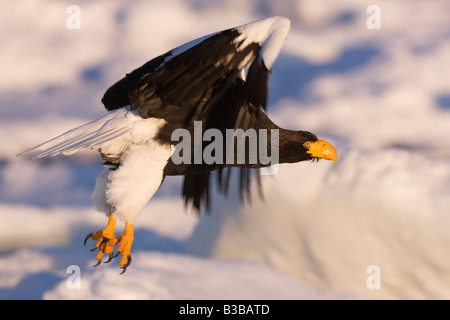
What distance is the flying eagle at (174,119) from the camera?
18.4 feet

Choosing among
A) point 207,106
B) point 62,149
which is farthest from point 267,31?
point 62,149

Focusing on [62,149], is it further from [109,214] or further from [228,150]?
A: [228,150]

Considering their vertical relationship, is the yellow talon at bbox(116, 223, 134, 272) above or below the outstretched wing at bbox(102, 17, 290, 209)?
below

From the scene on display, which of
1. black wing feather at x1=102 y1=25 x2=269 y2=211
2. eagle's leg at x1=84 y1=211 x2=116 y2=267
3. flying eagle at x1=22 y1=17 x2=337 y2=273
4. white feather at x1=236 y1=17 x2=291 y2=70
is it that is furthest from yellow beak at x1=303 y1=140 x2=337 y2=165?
eagle's leg at x1=84 y1=211 x2=116 y2=267

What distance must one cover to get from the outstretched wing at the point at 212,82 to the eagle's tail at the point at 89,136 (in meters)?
0.24

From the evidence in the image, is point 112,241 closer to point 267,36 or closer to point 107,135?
point 107,135

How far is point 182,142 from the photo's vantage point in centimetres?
629

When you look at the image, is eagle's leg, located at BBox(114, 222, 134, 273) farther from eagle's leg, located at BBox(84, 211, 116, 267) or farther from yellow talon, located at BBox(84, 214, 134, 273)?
eagle's leg, located at BBox(84, 211, 116, 267)

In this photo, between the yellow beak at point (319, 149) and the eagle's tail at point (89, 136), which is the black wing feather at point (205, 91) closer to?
the eagle's tail at point (89, 136)

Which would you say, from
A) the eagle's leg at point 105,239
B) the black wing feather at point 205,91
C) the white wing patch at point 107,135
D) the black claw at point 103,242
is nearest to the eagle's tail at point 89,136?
the white wing patch at point 107,135

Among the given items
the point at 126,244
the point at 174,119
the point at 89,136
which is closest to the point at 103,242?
the point at 126,244

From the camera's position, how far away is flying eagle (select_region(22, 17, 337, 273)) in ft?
18.4

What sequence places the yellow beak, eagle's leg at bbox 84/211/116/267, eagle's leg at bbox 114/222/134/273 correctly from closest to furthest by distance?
1. eagle's leg at bbox 114/222/134/273
2. eagle's leg at bbox 84/211/116/267
3. the yellow beak

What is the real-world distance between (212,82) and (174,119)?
2.55ft
